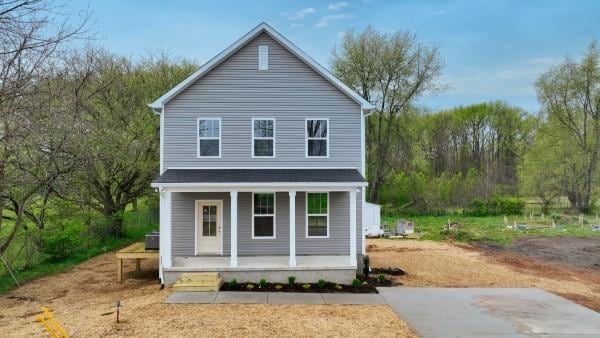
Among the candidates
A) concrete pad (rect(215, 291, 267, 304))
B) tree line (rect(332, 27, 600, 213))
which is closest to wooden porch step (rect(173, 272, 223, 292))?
concrete pad (rect(215, 291, 267, 304))

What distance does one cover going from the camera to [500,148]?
46.2m

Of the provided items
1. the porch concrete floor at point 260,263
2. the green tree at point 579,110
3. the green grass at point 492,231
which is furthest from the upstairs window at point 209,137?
the green tree at point 579,110

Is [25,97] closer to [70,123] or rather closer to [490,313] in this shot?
[70,123]

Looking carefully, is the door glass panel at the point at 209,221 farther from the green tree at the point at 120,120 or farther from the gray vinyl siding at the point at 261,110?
the green tree at the point at 120,120

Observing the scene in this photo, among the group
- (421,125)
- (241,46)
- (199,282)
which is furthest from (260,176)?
(421,125)

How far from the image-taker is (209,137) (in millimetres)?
13430

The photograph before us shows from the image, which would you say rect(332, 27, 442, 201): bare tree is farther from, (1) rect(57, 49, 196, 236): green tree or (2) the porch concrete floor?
(2) the porch concrete floor

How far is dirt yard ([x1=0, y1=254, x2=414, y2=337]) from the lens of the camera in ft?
25.7

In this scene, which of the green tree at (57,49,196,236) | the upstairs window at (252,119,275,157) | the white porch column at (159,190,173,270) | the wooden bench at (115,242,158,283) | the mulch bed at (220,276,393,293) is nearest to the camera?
the mulch bed at (220,276,393,293)

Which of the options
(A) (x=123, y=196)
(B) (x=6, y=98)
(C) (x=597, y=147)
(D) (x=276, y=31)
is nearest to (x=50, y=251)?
(A) (x=123, y=196)

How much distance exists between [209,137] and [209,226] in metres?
2.91

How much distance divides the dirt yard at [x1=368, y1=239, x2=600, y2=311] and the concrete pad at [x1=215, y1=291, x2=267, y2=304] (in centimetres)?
467

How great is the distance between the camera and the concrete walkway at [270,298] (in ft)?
32.5

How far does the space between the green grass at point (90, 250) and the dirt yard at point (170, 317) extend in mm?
1544
